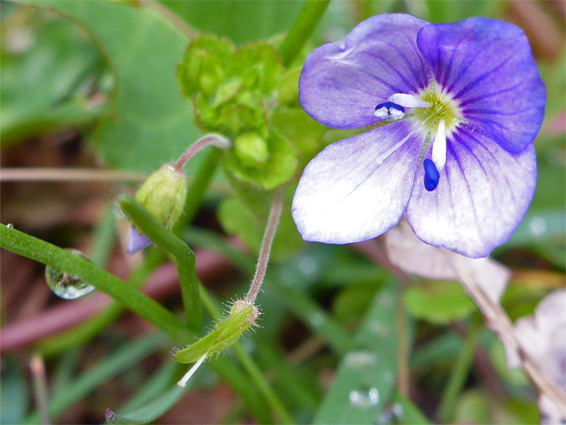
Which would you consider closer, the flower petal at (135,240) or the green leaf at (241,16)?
the flower petal at (135,240)

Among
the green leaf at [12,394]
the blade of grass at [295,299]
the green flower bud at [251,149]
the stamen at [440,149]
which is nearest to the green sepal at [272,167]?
the green flower bud at [251,149]

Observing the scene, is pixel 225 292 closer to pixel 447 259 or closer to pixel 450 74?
pixel 447 259

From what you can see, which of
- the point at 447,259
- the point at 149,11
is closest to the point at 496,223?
the point at 447,259

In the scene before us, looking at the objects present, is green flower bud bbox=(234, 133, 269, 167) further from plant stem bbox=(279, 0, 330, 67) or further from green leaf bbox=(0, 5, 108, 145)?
green leaf bbox=(0, 5, 108, 145)

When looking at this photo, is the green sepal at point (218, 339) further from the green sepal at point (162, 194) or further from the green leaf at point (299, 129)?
the green leaf at point (299, 129)

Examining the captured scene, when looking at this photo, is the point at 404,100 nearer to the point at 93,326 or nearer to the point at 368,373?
the point at 368,373
